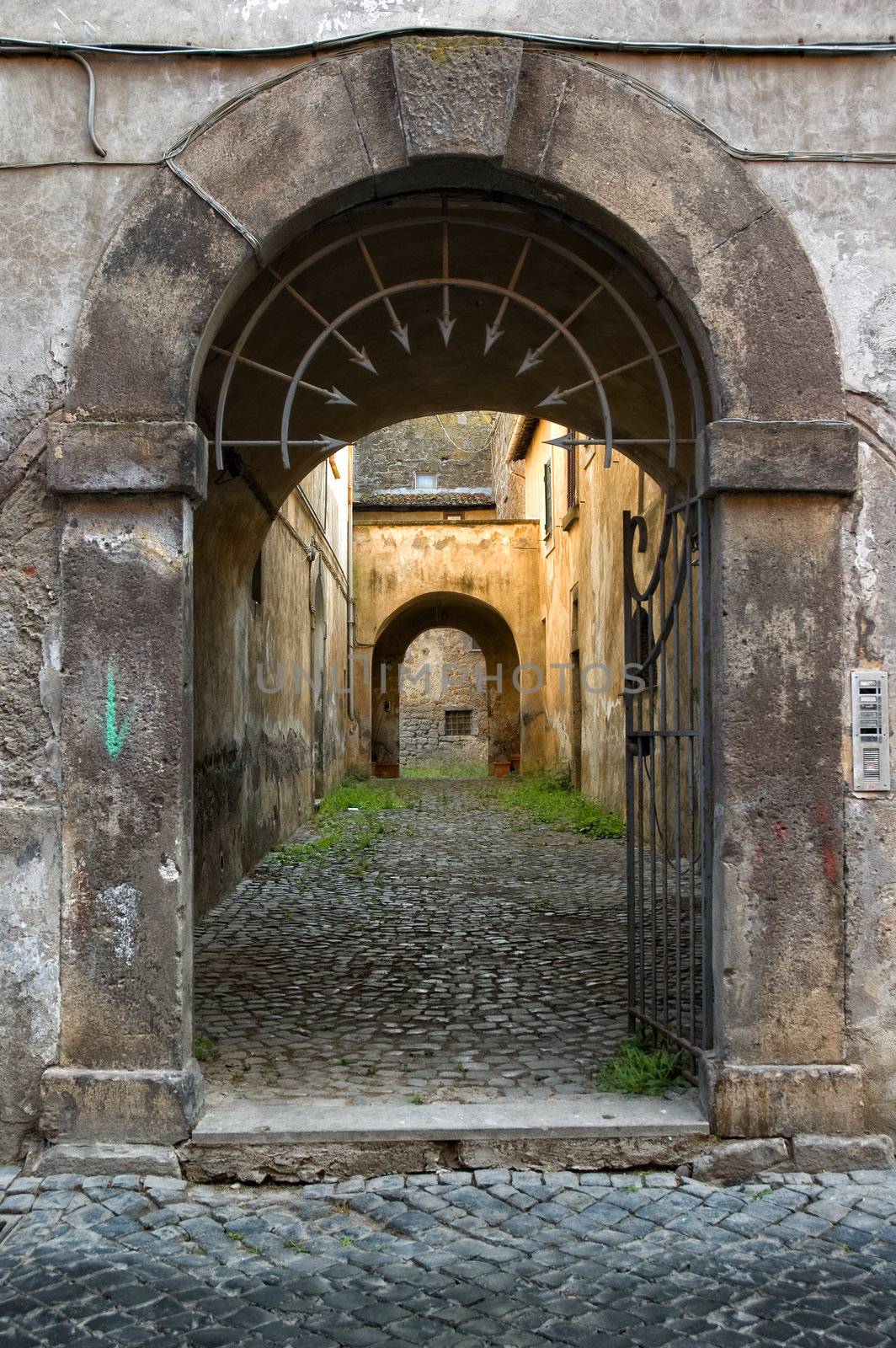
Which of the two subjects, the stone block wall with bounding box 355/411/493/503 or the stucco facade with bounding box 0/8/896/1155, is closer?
the stucco facade with bounding box 0/8/896/1155

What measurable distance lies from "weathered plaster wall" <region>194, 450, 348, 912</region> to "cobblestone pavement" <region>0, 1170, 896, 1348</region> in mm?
4007

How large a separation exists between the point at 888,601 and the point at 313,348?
2.23 meters

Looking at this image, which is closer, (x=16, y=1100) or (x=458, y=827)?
(x=16, y=1100)

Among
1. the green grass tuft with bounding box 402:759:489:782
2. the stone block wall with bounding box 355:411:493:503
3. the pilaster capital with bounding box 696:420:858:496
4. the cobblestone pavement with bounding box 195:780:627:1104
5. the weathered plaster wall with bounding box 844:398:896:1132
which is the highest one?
the stone block wall with bounding box 355:411:493:503

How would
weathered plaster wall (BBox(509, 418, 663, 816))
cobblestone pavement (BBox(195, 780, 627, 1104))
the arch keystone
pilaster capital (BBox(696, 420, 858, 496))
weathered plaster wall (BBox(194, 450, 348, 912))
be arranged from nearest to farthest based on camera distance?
pilaster capital (BBox(696, 420, 858, 496)), the arch keystone, cobblestone pavement (BBox(195, 780, 627, 1104)), weathered plaster wall (BBox(194, 450, 348, 912)), weathered plaster wall (BBox(509, 418, 663, 816))

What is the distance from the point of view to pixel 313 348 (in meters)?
4.05

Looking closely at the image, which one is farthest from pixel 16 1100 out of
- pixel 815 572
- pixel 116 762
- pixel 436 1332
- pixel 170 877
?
pixel 815 572

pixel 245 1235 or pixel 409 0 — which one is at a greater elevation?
pixel 409 0

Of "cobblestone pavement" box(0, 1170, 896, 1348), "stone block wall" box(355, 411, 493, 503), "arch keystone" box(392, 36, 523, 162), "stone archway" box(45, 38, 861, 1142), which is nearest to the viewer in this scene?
"cobblestone pavement" box(0, 1170, 896, 1348)

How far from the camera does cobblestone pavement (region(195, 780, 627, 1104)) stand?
4.36 m

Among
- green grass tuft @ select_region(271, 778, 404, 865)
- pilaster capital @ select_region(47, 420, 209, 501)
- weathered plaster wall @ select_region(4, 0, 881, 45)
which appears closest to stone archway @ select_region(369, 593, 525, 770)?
green grass tuft @ select_region(271, 778, 404, 865)

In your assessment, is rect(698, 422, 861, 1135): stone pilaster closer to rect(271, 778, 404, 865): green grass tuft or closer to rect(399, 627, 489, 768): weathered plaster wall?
rect(271, 778, 404, 865): green grass tuft

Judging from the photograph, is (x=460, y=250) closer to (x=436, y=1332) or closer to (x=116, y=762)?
(x=116, y=762)

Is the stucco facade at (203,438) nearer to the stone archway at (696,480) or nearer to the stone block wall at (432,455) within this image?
the stone archway at (696,480)
